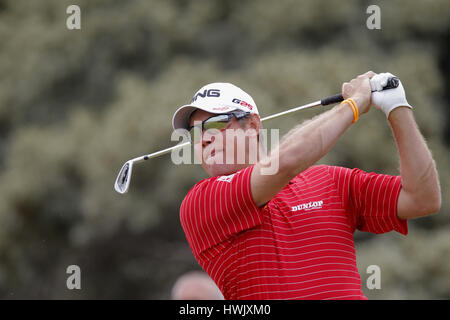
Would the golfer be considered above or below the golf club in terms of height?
below

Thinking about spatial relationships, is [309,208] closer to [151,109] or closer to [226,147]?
[226,147]

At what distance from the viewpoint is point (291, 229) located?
249 cm

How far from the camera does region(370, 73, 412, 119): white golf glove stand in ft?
8.16

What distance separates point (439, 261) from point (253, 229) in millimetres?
5108

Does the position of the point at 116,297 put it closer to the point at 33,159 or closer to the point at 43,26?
the point at 33,159

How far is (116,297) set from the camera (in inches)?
336

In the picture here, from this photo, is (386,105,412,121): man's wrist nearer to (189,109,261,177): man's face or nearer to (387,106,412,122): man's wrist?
(387,106,412,122): man's wrist

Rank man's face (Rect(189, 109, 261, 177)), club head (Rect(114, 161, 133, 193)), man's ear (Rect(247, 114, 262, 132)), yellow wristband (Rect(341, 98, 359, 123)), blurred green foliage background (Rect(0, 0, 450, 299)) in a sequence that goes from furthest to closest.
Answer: blurred green foliage background (Rect(0, 0, 450, 299)) < club head (Rect(114, 161, 133, 193)) < man's ear (Rect(247, 114, 262, 132)) < man's face (Rect(189, 109, 261, 177)) < yellow wristband (Rect(341, 98, 359, 123))

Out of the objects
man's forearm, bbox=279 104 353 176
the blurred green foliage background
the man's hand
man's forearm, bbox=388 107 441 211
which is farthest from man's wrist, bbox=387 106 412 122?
the blurred green foliage background

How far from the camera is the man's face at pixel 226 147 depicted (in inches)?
110

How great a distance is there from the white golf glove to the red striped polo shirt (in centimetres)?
31

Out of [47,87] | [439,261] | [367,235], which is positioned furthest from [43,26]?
[439,261]

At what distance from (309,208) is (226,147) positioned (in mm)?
492

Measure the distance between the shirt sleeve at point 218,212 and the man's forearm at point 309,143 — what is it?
206mm
